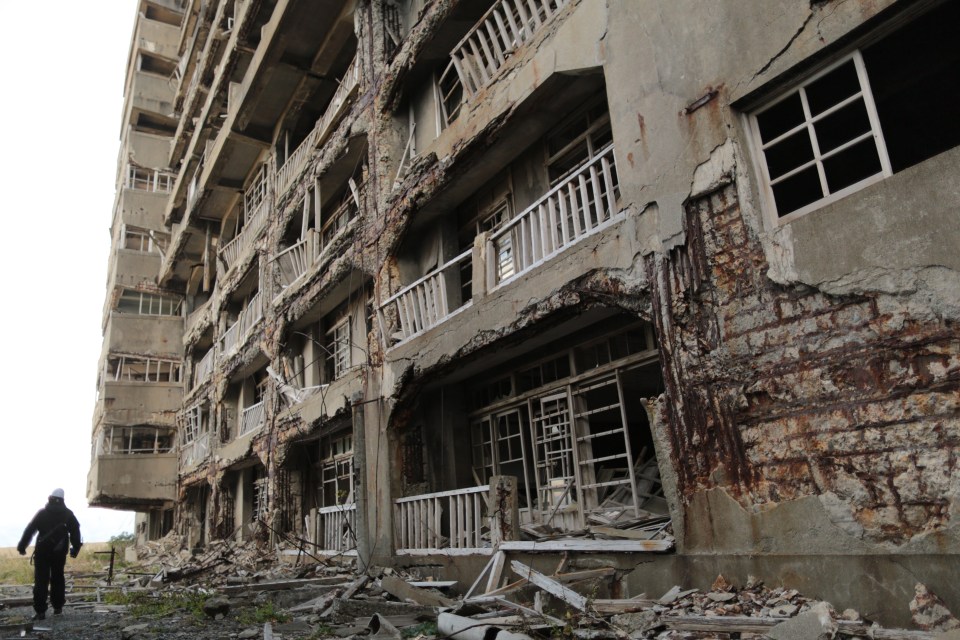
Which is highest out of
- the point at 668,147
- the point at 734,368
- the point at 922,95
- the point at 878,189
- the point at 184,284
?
the point at 184,284

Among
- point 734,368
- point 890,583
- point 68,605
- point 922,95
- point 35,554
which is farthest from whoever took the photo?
point 68,605

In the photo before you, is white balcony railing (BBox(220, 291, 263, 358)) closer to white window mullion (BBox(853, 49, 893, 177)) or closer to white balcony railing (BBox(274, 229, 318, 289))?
white balcony railing (BBox(274, 229, 318, 289))

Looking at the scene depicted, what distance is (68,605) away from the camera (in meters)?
10.4

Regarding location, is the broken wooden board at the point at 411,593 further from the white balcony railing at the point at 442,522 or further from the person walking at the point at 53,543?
the person walking at the point at 53,543

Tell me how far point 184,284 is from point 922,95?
27375 millimetres

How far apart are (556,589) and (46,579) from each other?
713 centimetres

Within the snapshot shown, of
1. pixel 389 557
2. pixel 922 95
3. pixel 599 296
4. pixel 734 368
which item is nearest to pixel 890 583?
pixel 734 368

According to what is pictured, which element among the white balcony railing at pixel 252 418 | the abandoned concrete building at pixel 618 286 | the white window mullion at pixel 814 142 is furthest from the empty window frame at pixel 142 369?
the white window mullion at pixel 814 142

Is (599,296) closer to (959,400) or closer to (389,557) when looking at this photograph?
(959,400)

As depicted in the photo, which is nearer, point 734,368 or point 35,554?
point 734,368

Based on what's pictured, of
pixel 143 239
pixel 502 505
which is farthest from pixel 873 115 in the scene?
pixel 143 239

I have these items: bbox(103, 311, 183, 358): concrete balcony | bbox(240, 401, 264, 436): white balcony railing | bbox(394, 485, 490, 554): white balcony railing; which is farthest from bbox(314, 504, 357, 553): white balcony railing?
bbox(103, 311, 183, 358): concrete balcony

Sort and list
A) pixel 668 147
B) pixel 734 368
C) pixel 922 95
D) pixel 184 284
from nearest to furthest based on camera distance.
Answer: pixel 734 368 → pixel 668 147 → pixel 922 95 → pixel 184 284

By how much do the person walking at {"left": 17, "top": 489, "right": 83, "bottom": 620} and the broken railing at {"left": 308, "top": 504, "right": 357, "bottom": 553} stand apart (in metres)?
4.04
